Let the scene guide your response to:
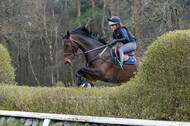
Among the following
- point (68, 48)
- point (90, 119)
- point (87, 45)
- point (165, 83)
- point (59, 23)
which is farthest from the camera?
point (59, 23)

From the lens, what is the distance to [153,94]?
3.71 m

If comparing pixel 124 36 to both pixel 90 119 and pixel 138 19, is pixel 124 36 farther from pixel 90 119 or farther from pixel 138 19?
pixel 138 19

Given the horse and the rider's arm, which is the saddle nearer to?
the horse

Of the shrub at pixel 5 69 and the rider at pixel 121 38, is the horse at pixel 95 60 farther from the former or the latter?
the shrub at pixel 5 69

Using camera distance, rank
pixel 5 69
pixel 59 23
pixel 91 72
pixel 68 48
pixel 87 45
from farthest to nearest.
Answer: pixel 59 23
pixel 5 69
pixel 87 45
pixel 68 48
pixel 91 72

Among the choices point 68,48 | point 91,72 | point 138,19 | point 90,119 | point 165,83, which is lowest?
point 90,119

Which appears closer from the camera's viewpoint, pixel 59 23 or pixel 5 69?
pixel 5 69

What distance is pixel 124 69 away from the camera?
20.7ft

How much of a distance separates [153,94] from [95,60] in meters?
2.74

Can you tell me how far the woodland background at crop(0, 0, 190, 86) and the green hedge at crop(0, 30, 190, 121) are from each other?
21.1ft

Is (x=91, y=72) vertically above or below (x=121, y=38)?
below

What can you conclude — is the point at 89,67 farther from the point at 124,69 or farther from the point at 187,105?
the point at 187,105

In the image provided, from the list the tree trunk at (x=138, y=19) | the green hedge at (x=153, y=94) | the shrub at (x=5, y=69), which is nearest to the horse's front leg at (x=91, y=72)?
the green hedge at (x=153, y=94)

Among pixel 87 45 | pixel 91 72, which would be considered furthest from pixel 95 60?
pixel 87 45
